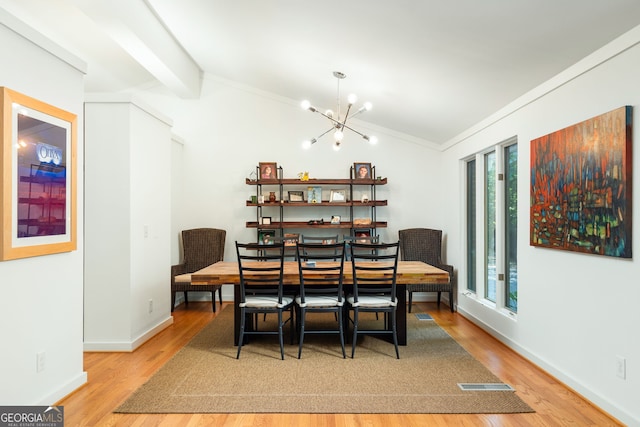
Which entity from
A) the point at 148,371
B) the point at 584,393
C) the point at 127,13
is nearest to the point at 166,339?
the point at 148,371

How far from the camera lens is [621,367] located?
8.28ft

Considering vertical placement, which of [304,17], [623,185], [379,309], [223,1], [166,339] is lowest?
[166,339]

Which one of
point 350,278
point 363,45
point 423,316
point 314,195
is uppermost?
point 363,45

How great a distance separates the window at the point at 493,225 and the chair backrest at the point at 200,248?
3.39m

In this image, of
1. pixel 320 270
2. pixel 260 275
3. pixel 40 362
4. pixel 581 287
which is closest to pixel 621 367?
pixel 581 287

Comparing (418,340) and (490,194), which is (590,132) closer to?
(490,194)

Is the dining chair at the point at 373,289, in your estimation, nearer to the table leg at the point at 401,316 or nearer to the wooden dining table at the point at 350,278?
the wooden dining table at the point at 350,278

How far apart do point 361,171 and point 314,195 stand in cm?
76

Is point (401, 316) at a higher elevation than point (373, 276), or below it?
below

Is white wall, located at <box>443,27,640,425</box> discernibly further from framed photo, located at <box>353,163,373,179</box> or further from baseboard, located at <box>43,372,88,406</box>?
baseboard, located at <box>43,372,88,406</box>

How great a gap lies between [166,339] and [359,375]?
2.16 m

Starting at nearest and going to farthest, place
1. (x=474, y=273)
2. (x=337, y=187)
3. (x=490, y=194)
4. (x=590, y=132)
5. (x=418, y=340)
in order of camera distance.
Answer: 1. (x=590, y=132)
2. (x=418, y=340)
3. (x=490, y=194)
4. (x=474, y=273)
5. (x=337, y=187)

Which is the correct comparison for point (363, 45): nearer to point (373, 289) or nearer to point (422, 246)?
→ point (373, 289)

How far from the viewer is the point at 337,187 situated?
634 cm
